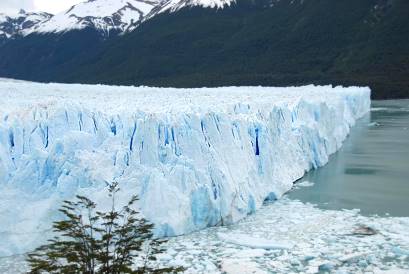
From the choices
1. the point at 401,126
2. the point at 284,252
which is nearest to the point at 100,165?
the point at 284,252

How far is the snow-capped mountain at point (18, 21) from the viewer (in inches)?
5289

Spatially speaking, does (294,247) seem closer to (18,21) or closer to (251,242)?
(251,242)

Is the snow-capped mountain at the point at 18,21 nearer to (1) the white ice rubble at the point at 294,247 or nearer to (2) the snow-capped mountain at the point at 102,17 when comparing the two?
(2) the snow-capped mountain at the point at 102,17

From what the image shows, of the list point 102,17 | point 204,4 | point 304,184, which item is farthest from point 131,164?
point 102,17

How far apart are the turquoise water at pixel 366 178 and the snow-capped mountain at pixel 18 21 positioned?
127m

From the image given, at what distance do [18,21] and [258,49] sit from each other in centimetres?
10033

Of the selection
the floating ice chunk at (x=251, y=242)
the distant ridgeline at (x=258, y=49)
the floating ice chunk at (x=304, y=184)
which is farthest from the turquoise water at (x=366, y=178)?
the distant ridgeline at (x=258, y=49)

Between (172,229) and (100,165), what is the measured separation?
1.33 m

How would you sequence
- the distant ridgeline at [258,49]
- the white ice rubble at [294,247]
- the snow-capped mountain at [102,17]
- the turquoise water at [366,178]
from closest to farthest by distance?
the white ice rubble at [294,247] → the turquoise water at [366,178] → the distant ridgeline at [258,49] → the snow-capped mountain at [102,17]

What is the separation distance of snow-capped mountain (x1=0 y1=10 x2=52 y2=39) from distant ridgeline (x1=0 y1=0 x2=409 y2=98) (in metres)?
46.0

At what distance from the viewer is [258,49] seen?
61.3 metres

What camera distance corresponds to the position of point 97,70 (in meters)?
73.3

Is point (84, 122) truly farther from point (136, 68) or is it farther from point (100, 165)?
point (136, 68)

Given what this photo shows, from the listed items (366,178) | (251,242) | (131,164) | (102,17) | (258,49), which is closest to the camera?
(251,242)
